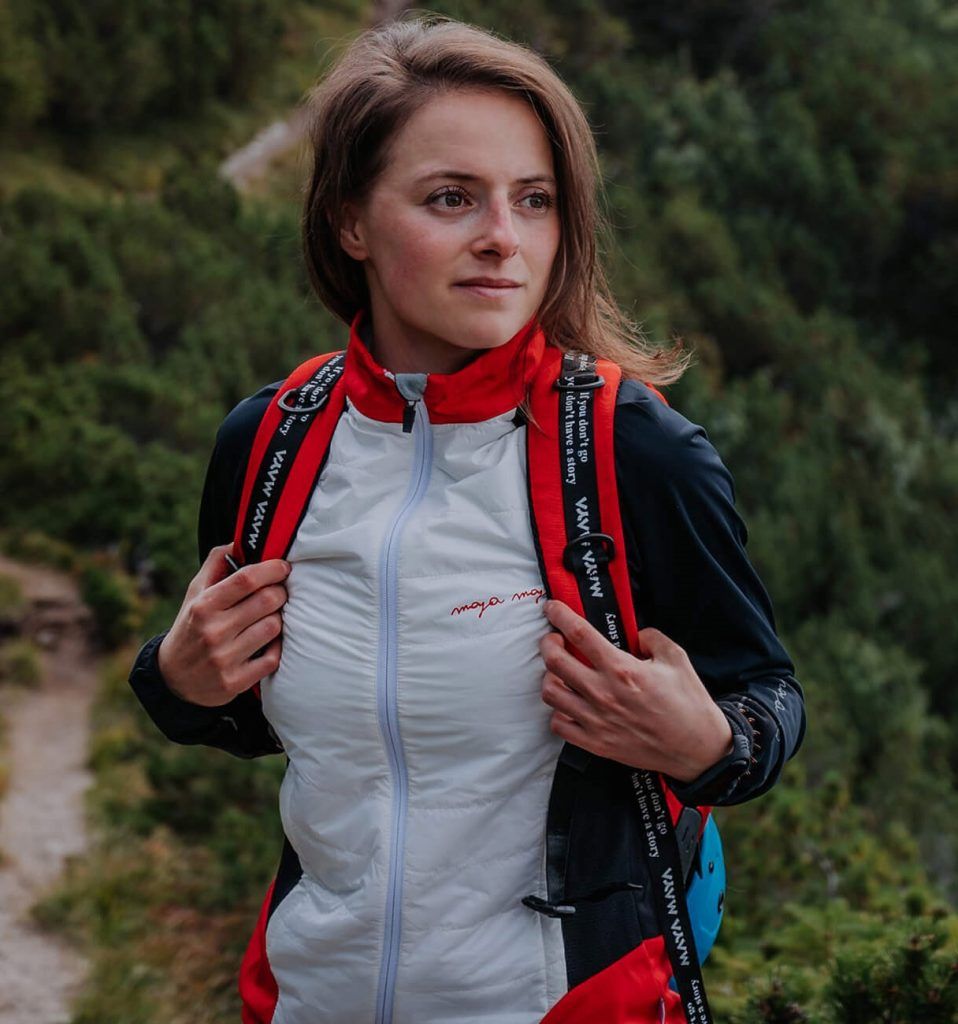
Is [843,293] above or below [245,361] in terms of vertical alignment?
above

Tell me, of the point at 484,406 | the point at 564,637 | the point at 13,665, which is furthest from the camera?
the point at 13,665

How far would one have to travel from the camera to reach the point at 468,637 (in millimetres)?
1564

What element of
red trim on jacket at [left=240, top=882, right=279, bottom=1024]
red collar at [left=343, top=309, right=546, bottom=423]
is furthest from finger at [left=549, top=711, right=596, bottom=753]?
red trim on jacket at [left=240, top=882, right=279, bottom=1024]

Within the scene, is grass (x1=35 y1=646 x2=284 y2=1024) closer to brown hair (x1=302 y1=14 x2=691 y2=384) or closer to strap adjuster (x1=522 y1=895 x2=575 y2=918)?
strap adjuster (x1=522 y1=895 x2=575 y2=918)

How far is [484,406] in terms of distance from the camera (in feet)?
5.44

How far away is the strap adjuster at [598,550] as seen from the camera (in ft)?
5.06

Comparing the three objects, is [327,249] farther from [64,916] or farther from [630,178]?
[630,178]

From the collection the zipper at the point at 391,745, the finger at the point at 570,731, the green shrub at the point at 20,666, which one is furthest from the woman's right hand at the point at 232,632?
the green shrub at the point at 20,666

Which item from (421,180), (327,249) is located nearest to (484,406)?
(421,180)

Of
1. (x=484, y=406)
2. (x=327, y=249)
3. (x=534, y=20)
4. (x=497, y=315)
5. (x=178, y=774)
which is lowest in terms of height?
(x=178, y=774)

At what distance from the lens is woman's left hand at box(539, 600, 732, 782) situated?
4.93 ft

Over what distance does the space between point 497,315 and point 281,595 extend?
0.45 m

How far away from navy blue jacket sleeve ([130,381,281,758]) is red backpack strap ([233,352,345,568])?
0.07 meters

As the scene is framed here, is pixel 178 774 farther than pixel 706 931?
Yes
